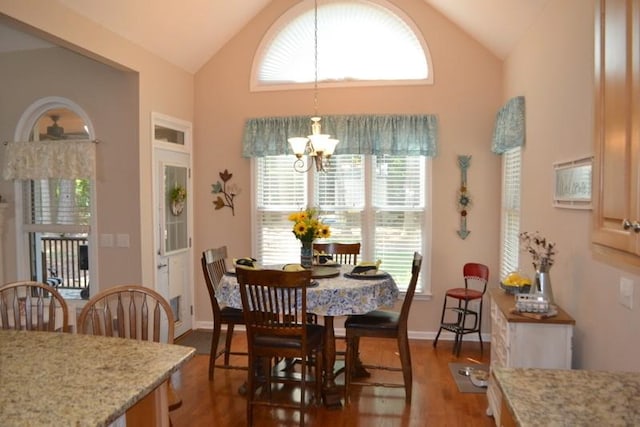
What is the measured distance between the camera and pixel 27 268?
4402mm

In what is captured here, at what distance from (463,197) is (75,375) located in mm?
3986

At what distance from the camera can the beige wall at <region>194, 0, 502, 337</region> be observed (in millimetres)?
4613

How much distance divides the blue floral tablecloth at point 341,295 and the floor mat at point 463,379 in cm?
92

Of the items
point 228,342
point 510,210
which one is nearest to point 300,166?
point 228,342

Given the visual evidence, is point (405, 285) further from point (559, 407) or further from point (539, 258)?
point (559, 407)

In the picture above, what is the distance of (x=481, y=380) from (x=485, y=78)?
2877 millimetres

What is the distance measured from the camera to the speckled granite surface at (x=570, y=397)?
44.2 inches

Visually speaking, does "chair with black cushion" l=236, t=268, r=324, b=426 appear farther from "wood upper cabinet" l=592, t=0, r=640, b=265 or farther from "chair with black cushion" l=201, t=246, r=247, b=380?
"wood upper cabinet" l=592, t=0, r=640, b=265

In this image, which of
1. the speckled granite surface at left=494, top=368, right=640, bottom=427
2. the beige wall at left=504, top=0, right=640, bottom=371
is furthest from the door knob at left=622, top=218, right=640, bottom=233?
the beige wall at left=504, top=0, right=640, bottom=371

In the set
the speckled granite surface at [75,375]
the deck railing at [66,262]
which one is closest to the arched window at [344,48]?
the deck railing at [66,262]

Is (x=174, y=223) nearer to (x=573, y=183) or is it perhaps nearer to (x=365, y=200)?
(x=365, y=200)

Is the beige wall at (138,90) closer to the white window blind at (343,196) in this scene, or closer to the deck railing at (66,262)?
the deck railing at (66,262)

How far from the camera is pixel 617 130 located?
1479 millimetres

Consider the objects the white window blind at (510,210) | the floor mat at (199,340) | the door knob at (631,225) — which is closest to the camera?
the door knob at (631,225)
